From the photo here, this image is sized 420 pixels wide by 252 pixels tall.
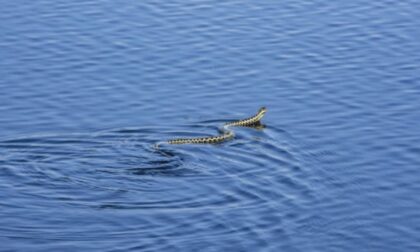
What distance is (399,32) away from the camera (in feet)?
139

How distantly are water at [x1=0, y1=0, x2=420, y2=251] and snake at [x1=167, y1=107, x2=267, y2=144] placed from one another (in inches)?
11.4

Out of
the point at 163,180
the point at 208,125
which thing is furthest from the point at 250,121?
the point at 163,180

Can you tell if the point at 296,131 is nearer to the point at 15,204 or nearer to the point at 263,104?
the point at 263,104

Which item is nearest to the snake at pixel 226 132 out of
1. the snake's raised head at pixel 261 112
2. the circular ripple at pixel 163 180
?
the snake's raised head at pixel 261 112

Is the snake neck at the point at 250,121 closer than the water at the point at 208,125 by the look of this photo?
No

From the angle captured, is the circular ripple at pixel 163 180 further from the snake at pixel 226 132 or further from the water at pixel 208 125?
the snake at pixel 226 132

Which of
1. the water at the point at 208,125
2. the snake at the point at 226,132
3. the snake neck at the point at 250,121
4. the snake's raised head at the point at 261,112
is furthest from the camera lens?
the snake's raised head at the point at 261,112

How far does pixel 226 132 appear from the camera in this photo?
34.8 meters

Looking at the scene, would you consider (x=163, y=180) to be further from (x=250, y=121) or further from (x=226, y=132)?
(x=250, y=121)

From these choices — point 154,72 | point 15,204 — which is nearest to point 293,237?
point 15,204

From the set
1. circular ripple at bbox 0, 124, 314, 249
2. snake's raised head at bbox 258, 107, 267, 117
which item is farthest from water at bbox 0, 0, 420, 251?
snake's raised head at bbox 258, 107, 267, 117

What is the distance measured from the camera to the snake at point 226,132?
34.4 meters

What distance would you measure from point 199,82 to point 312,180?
23.9 ft

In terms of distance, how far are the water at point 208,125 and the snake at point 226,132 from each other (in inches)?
11.4
